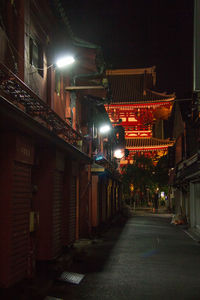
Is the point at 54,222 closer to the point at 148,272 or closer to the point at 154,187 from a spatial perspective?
the point at 148,272

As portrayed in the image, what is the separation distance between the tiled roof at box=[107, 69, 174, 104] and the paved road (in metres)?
33.7

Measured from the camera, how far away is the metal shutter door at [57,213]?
1403 centimetres

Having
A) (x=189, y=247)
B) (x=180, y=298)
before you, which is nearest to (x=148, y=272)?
(x=180, y=298)

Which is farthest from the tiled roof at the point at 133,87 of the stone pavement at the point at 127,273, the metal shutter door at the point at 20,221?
the metal shutter door at the point at 20,221

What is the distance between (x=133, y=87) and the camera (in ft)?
184

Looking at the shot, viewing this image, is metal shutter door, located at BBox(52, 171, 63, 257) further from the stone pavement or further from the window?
the window

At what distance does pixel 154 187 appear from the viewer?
61000 mm

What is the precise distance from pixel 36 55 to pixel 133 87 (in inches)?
1674

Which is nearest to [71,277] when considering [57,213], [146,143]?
[57,213]

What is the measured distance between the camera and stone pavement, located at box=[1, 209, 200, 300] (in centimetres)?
999

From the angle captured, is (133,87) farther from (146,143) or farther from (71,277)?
(71,277)

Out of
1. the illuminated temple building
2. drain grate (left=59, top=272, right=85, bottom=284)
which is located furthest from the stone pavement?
the illuminated temple building

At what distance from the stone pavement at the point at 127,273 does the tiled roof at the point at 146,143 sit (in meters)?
35.3

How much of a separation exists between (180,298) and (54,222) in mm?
5795
